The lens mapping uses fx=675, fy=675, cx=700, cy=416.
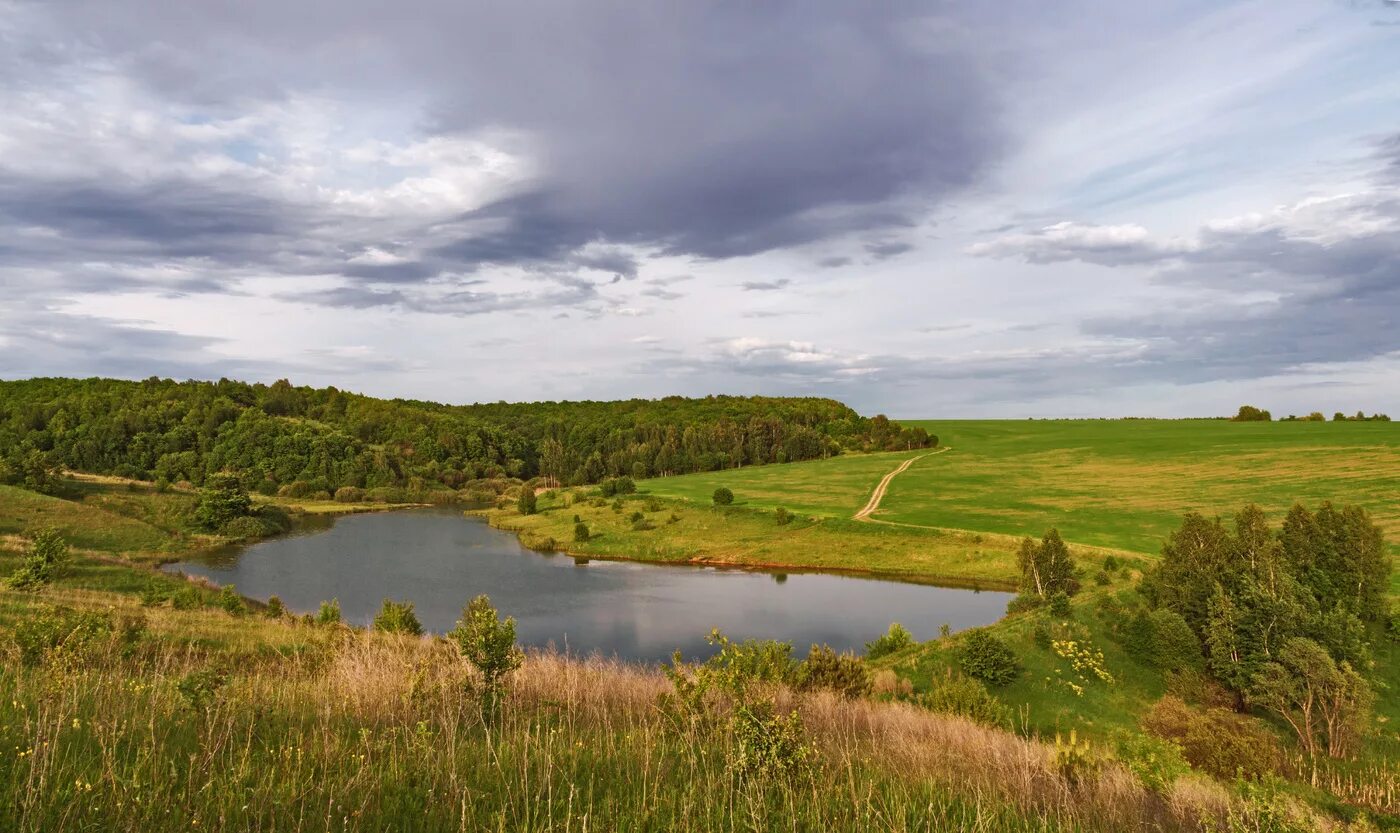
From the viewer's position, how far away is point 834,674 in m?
24.3

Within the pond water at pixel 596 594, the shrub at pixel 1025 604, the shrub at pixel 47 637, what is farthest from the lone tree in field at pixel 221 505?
the shrub at pixel 1025 604

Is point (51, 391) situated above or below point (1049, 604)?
above

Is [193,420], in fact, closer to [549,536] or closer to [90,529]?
[90,529]

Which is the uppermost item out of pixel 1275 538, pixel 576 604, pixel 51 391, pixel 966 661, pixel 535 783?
pixel 51 391

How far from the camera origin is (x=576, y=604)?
51.3 m

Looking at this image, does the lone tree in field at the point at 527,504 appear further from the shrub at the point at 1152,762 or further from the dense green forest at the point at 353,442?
the shrub at the point at 1152,762

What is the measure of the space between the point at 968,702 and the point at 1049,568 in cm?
2597

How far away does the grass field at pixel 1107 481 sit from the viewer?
69.5 meters

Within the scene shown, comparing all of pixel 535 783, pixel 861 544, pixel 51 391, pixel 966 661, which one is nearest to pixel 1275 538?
pixel 966 661

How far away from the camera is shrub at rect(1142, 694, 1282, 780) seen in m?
20.5

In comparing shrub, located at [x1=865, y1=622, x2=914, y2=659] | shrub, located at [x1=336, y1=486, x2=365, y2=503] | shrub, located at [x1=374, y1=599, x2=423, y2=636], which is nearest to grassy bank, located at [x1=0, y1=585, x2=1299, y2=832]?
shrub, located at [x1=374, y1=599, x2=423, y2=636]

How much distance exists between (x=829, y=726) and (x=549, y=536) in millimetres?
73038

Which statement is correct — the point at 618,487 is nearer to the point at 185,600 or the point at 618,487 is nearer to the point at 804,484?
the point at 804,484

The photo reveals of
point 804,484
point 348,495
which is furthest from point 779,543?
point 348,495
